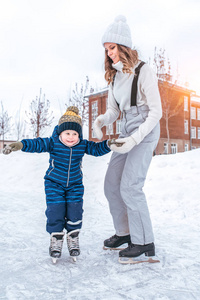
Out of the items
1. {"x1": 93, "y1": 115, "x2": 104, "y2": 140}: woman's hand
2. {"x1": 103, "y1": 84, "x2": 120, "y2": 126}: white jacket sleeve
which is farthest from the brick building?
{"x1": 93, "y1": 115, "x2": 104, "y2": 140}: woman's hand

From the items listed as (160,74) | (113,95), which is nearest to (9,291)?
(113,95)

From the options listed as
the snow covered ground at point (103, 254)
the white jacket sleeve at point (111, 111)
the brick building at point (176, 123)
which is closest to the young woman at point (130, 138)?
the white jacket sleeve at point (111, 111)

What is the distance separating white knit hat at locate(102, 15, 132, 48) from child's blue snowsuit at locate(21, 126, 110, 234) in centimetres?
101

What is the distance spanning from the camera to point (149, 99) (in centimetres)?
254

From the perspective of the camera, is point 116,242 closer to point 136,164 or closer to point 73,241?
point 73,241

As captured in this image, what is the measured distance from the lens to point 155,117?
2518mm

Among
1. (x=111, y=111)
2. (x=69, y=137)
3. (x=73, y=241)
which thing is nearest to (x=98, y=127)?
(x=111, y=111)

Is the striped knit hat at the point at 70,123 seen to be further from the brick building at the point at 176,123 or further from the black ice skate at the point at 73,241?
the brick building at the point at 176,123

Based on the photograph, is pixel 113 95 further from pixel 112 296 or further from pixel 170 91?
pixel 170 91

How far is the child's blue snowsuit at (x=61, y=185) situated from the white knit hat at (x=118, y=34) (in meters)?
1.01

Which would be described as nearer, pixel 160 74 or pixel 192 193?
pixel 192 193

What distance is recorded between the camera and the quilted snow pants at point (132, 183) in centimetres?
249

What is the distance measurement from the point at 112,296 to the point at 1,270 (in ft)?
3.14

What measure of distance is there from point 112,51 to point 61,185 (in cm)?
130
